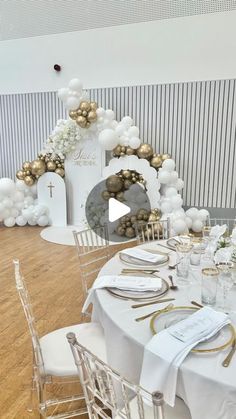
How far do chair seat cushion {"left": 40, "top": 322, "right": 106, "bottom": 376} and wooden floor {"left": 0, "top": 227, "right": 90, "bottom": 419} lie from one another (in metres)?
0.50

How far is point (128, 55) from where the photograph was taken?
628cm

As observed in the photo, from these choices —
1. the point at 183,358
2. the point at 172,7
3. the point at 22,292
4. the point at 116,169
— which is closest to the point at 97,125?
the point at 116,169

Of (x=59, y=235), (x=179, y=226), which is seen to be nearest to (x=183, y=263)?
(x=179, y=226)

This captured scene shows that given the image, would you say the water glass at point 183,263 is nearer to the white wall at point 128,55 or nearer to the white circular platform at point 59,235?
the white circular platform at point 59,235

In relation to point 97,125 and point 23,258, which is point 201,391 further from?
point 97,125

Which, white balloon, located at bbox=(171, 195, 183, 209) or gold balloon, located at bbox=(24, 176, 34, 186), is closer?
white balloon, located at bbox=(171, 195, 183, 209)

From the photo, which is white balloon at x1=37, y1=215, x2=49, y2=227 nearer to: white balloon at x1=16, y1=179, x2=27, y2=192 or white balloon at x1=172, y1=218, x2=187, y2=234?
white balloon at x1=16, y1=179, x2=27, y2=192

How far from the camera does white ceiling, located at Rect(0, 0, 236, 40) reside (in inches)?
230

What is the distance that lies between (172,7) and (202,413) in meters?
6.40

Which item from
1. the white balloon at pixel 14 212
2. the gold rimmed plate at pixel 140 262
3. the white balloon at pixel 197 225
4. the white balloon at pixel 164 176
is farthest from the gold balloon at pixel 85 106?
the gold rimmed plate at pixel 140 262

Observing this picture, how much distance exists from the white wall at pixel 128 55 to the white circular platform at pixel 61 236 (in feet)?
9.33

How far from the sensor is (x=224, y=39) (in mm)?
5660

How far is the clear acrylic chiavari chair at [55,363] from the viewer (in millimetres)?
1712
